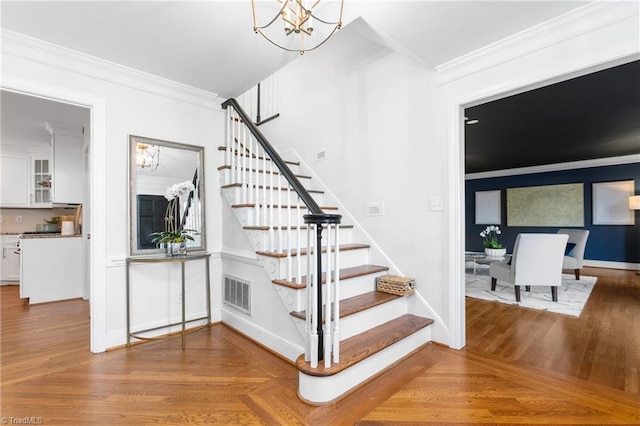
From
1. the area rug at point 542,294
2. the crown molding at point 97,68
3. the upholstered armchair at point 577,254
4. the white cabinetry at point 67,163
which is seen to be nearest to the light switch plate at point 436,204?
the area rug at point 542,294

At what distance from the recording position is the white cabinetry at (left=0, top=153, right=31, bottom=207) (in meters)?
5.54

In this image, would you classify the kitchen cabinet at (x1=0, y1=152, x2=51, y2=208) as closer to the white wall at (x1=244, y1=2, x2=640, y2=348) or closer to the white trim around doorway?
the white trim around doorway

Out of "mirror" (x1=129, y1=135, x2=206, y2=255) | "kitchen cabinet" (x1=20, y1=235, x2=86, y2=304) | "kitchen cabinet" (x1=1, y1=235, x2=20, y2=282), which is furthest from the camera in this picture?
"kitchen cabinet" (x1=1, y1=235, x2=20, y2=282)

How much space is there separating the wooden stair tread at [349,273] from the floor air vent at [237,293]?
0.67 meters

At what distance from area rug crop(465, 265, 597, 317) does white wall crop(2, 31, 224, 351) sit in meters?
4.05

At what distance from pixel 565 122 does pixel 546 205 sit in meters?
3.95

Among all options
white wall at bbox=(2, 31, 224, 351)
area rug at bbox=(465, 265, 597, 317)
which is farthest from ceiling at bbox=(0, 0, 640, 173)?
area rug at bbox=(465, 265, 597, 317)

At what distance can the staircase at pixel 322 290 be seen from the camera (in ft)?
6.17

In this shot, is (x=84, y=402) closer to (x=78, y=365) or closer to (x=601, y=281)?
(x=78, y=365)

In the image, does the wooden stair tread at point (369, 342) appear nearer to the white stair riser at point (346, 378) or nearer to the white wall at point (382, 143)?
the white stair riser at point (346, 378)

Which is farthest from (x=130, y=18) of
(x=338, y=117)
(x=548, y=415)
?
(x=548, y=415)

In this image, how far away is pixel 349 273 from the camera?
2709 mm

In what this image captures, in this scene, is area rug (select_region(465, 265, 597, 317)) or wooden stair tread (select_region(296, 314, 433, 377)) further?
area rug (select_region(465, 265, 597, 317))

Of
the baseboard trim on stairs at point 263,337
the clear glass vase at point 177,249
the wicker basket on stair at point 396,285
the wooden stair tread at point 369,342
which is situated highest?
the clear glass vase at point 177,249
